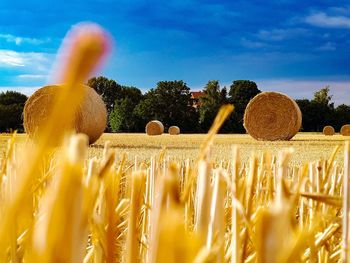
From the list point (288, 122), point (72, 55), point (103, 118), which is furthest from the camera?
point (288, 122)

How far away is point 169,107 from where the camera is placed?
4691 centimetres

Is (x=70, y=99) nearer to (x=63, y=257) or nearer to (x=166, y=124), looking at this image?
(x=63, y=257)

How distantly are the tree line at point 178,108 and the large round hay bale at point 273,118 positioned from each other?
24.6 meters

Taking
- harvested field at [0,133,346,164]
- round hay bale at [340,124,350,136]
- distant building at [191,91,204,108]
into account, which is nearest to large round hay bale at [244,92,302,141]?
harvested field at [0,133,346,164]

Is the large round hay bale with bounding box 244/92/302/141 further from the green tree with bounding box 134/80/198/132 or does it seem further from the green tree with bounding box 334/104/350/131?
the green tree with bounding box 334/104/350/131

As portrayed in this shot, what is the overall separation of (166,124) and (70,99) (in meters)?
45.2

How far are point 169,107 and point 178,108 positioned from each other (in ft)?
2.81

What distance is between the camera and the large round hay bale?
17719mm

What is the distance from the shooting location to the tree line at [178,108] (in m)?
44.0

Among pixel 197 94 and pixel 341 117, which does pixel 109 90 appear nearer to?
pixel 197 94

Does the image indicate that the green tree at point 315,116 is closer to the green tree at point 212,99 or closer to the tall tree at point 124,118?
the green tree at point 212,99

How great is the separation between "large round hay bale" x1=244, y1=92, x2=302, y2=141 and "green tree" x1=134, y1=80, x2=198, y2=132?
25.1 metres

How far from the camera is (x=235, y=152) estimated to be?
0.78 metres

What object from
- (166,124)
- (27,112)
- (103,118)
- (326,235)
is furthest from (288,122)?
(166,124)
